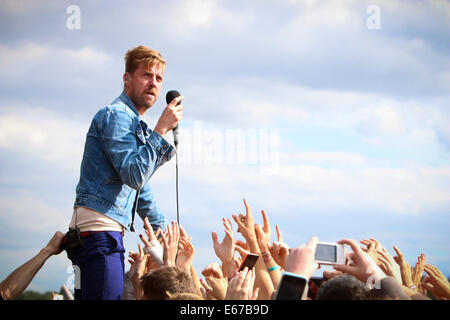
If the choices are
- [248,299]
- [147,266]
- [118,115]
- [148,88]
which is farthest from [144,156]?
[248,299]

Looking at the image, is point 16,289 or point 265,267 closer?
point 16,289

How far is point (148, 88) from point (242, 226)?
136 cm

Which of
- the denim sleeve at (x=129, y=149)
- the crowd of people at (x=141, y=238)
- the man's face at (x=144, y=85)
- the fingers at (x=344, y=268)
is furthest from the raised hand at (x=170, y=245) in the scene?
the fingers at (x=344, y=268)

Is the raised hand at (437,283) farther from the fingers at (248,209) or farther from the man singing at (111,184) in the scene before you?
the man singing at (111,184)

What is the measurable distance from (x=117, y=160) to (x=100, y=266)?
0.73 metres

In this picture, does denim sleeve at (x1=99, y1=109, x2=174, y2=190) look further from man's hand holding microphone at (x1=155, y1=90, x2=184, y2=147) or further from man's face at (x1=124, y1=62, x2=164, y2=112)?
man's face at (x1=124, y1=62, x2=164, y2=112)

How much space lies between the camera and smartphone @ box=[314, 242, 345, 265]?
327 centimetres

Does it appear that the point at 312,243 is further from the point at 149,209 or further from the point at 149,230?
the point at 149,209

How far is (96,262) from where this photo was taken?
3.54 meters

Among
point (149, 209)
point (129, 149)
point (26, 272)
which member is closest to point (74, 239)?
point (26, 272)

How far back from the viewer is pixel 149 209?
180 inches

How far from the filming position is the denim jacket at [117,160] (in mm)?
3600
